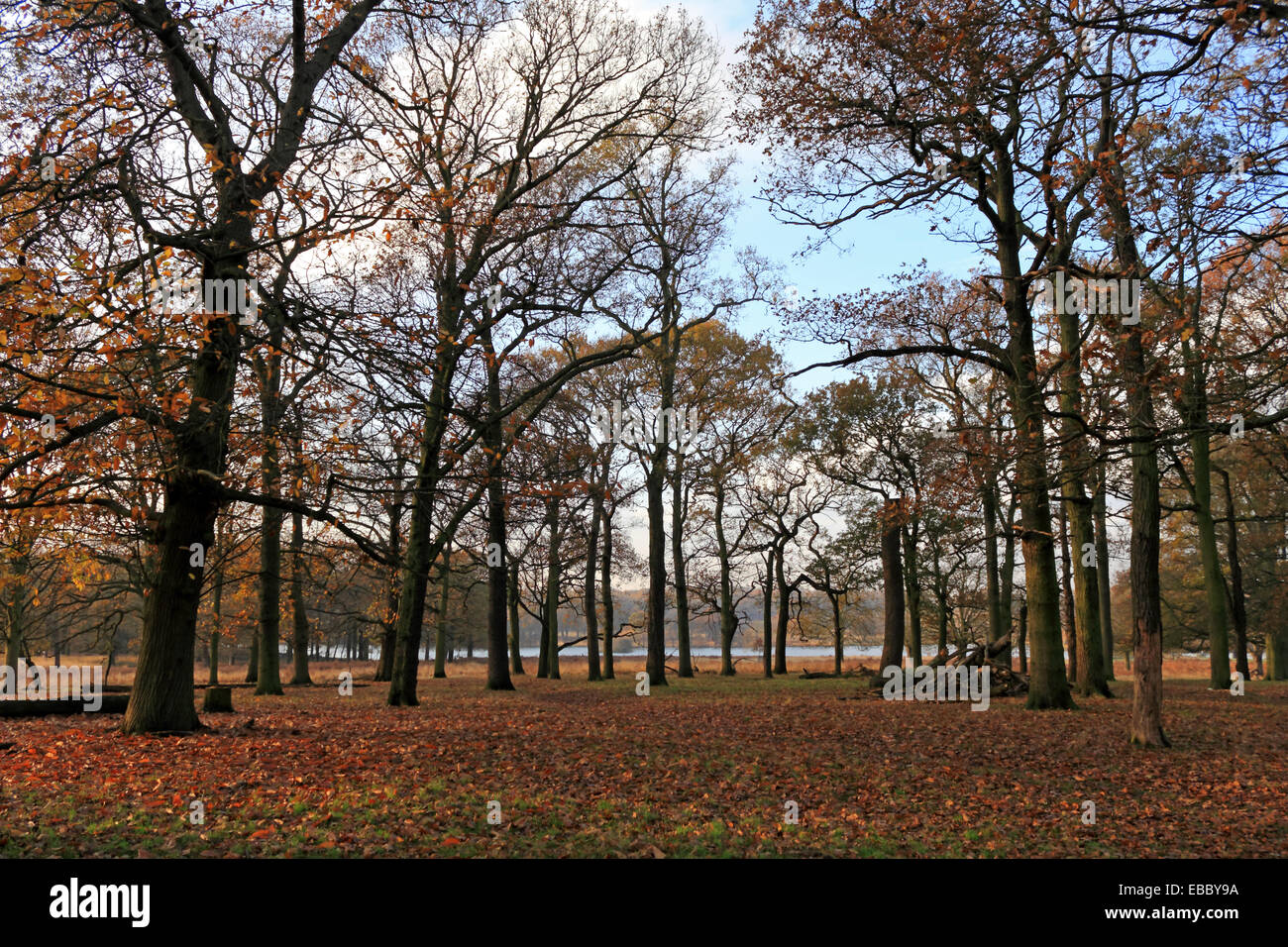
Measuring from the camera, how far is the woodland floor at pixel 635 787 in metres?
6.15

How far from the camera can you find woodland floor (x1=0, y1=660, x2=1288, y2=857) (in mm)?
6152

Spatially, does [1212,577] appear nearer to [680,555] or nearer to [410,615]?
[680,555]

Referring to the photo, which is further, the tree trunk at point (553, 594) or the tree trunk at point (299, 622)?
the tree trunk at point (553, 594)

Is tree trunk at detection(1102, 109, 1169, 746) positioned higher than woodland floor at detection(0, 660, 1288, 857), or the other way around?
tree trunk at detection(1102, 109, 1169, 746)

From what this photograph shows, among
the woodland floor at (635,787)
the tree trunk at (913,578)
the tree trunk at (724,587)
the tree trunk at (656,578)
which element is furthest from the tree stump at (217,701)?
the tree trunk at (724,587)

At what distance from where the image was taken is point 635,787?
8.20m

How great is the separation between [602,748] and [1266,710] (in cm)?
1371

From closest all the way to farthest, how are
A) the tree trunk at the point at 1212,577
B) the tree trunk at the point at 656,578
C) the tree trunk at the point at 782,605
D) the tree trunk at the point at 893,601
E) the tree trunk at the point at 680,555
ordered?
the tree trunk at the point at 1212,577
the tree trunk at the point at 893,601
the tree trunk at the point at 656,578
the tree trunk at the point at 680,555
the tree trunk at the point at 782,605

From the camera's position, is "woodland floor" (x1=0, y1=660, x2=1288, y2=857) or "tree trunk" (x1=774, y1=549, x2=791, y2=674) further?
"tree trunk" (x1=774, y1=549, x2=791, y2=674)

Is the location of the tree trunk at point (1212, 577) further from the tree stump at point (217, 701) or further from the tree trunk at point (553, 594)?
the tree stump at point (217, 701)

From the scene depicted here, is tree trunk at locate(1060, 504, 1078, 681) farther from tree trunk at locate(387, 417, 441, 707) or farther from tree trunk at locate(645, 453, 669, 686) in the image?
tree trunk at locate(387, 417, 441, 707)

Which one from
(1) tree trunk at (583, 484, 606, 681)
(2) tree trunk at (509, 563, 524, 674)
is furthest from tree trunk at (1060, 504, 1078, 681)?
(2) tree trunk at (509, 563, 524, 674)

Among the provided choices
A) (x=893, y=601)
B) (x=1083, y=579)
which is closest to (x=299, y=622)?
(x=893, y=601)

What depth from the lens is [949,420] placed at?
84.7 ft
